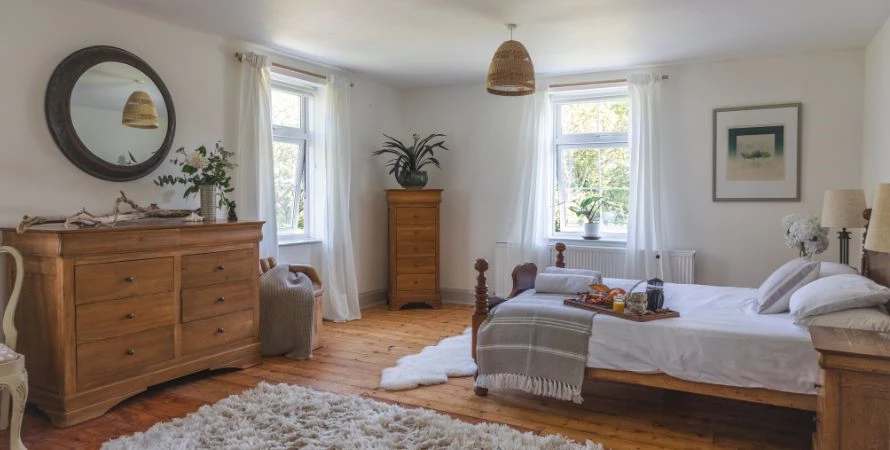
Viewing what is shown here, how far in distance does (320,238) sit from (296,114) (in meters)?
1.22

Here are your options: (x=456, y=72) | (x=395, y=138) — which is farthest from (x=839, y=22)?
(x=395, y=138)

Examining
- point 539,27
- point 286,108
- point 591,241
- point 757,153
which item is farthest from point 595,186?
point 286,108

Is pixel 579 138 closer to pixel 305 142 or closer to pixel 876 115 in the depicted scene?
pixel 876 115

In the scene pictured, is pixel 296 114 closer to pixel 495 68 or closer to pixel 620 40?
pixel 495 68

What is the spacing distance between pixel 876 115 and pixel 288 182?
4.87m

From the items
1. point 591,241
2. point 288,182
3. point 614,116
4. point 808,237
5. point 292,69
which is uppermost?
point 292,69

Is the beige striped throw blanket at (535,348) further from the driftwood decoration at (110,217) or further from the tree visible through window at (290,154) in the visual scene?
the tree visible through window at (290,154)

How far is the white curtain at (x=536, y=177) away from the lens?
19.2 feet

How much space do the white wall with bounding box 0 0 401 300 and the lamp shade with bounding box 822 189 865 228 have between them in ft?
14.1

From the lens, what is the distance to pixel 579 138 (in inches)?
233

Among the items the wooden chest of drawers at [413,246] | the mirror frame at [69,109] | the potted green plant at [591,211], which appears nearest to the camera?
the mirror frame at [69,109]

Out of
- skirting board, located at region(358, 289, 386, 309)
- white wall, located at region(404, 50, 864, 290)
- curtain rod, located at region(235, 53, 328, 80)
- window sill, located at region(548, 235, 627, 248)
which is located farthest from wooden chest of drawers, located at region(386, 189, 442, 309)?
curtain rod, located at region(235, 53, 328, 80)

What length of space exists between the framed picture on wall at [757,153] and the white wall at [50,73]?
397cm

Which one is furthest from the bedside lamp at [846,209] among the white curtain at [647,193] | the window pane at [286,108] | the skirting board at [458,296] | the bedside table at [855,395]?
the window pane at [286,108]
